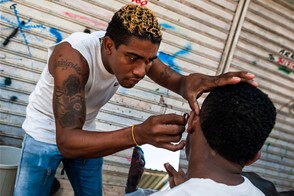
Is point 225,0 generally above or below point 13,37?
above

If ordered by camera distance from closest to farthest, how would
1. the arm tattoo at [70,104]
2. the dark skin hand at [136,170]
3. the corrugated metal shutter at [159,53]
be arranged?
the arm tattoo at [70,104] → the dark skin hand at [136,170] → the corrugated metal shutter at [159,53]

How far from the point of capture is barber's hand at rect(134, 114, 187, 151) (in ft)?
4.98

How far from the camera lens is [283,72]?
5453 millimetres

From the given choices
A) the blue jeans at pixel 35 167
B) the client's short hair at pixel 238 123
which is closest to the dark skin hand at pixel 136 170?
the blue jeans at pixel 35 167

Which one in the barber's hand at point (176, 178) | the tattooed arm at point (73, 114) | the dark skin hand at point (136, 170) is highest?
the tattooed arm at point (73, 114)

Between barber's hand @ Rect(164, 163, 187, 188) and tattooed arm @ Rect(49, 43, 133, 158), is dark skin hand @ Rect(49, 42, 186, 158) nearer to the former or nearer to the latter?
tattooed arm @ Rect(49, 43, 133, 158)

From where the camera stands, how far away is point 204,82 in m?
1.94

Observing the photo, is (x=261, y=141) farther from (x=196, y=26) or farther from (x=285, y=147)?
(x=285, y=147)

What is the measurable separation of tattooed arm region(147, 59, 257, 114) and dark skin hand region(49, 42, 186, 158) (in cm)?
21

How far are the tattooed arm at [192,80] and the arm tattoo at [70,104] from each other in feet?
2.10

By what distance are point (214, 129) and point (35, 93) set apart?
155 cm

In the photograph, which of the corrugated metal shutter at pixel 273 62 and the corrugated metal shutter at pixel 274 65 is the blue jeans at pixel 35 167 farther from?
the corrugated metal shutter at pixel 274 65

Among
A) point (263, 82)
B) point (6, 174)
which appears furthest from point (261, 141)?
point (263, 82)

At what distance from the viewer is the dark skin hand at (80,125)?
1535 mm
